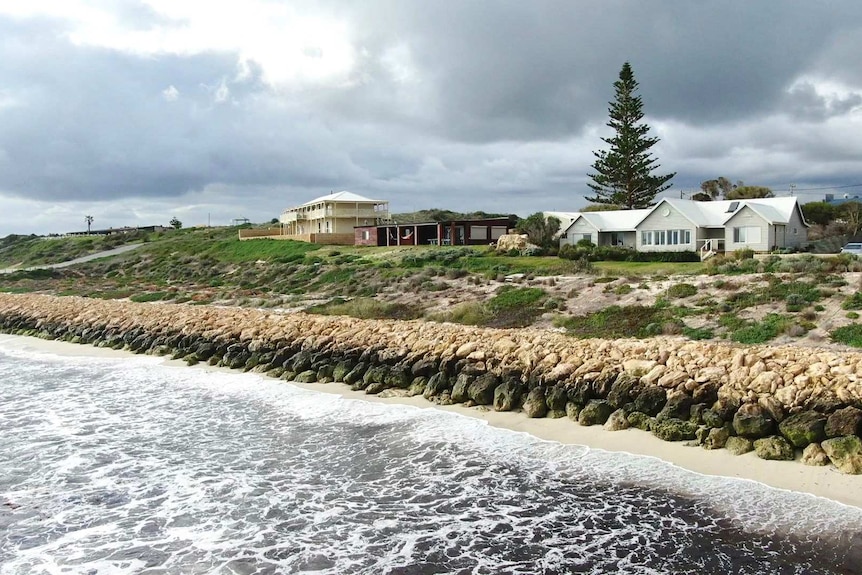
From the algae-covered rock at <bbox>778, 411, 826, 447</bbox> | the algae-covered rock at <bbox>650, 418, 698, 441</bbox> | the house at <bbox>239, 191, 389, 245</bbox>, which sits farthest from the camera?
the house at <bbox>239, 191, 389, 245</bbox>

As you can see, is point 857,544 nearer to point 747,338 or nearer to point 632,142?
point 747,338

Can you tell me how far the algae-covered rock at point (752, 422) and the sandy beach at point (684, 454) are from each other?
453 millimetres

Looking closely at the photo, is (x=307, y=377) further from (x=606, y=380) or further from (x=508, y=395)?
(x=606, y=380)

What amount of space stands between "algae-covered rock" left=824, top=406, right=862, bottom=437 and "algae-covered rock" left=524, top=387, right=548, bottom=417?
16.9 ft

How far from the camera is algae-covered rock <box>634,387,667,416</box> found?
1280 cm

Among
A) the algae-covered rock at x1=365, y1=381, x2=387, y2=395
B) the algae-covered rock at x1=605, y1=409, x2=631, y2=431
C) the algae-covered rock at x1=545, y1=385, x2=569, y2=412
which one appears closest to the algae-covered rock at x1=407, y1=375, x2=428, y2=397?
the algae-covered rock at x1=365, y1=381, x2=387, y2=395

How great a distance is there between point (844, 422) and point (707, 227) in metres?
38.4

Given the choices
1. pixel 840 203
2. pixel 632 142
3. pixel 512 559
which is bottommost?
pixel 512 559

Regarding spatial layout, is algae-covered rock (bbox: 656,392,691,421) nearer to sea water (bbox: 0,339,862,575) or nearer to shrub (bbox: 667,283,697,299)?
sea water (bbox: 0,339,862,575)

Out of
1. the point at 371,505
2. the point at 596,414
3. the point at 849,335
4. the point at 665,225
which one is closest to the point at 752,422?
the point at 596,414

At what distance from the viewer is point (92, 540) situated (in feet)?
28.3

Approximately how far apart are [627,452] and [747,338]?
9.87 meters

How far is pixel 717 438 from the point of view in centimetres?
1145

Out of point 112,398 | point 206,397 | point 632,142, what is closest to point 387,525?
point 206,397
